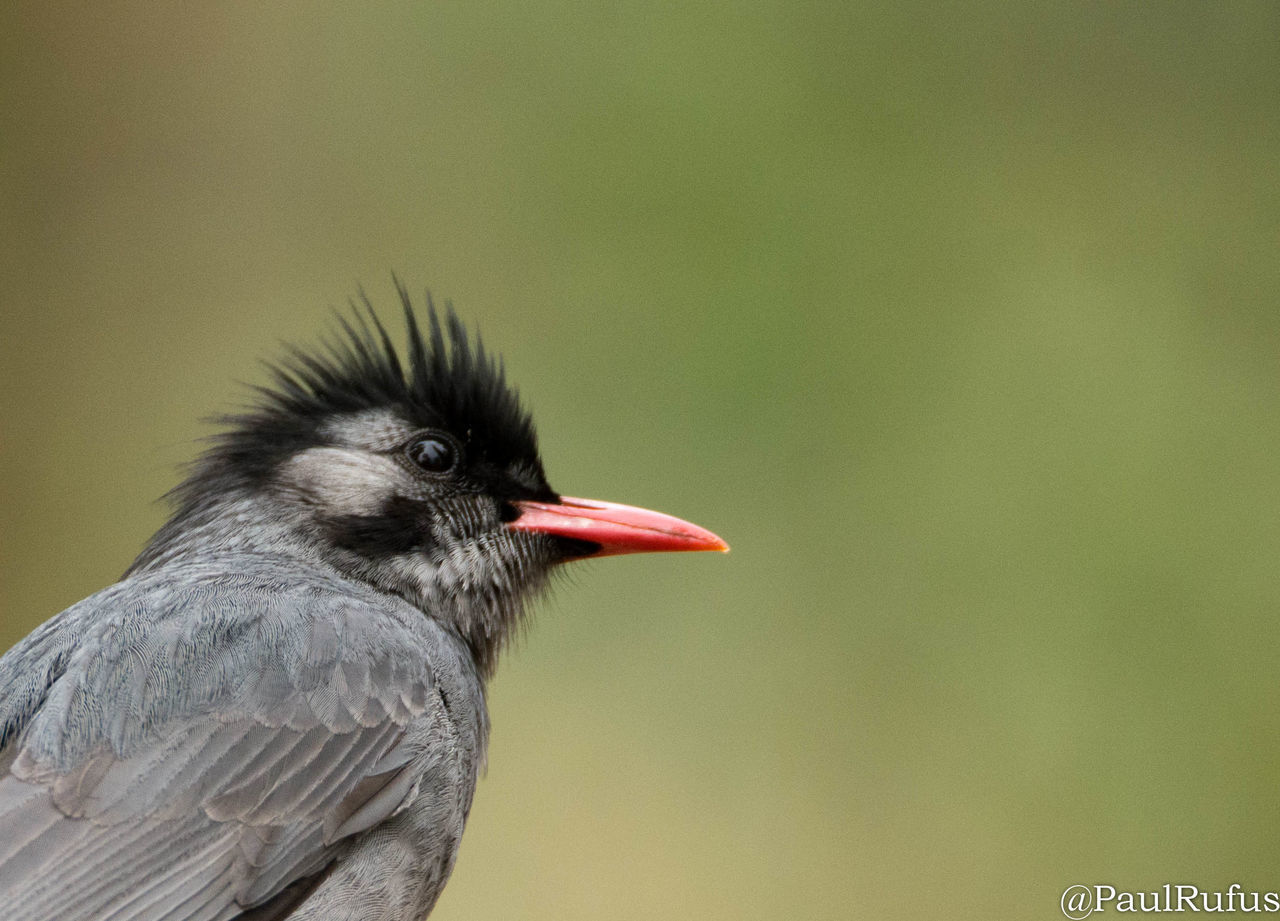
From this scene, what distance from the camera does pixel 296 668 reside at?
3182 mm

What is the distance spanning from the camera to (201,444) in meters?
3.92

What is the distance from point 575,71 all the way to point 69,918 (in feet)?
17.3

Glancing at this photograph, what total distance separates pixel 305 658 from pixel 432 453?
0.76m

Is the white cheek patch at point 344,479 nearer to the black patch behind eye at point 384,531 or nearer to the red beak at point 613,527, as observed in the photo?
the black patch behind eye at point 384,531

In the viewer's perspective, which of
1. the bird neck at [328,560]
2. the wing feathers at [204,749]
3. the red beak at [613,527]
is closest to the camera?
the wing feathers at [204,749]

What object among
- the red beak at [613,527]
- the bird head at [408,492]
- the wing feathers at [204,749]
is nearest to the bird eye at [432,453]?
the bird head at [408,492]

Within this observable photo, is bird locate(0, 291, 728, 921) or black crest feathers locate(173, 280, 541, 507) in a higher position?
black crest feathers locate(173, 280, 541, 507)

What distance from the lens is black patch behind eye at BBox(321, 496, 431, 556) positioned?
3617mm

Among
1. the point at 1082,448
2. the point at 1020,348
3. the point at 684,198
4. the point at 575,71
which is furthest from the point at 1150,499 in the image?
the point at 575,71

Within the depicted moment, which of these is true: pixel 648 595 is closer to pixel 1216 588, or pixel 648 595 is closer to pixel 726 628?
pixel 726 628

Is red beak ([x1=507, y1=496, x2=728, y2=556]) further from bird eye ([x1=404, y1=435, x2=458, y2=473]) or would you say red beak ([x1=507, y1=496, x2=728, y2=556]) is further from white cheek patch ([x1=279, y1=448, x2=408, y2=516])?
white cheek patch ([x1=279, y1=448, x2=408, y2=516])

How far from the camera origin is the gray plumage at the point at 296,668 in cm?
283

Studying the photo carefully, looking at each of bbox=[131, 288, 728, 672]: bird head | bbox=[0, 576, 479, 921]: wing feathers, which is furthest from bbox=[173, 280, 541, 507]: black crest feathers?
bbox=[0, 576, 479, 921]: wing feathers

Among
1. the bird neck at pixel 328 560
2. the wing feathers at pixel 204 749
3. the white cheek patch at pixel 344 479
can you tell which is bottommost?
the wing feathers at pixel 204 749
